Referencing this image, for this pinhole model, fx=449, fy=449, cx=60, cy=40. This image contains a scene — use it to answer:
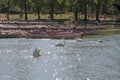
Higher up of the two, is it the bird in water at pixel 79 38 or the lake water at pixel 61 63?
the bird in water at pixel 79 38

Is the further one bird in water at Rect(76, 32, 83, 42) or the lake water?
bird in water at Rect(76, 32, 83, 42)

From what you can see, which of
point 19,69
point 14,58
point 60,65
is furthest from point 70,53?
point 19,69

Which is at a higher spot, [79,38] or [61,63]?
[79,38]

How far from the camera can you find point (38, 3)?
147750 millimetres

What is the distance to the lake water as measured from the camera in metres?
41.6

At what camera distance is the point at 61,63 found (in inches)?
2079

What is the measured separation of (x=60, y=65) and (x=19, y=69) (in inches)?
221

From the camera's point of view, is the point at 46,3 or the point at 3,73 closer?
the point at 3,73

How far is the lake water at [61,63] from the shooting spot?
41.6m

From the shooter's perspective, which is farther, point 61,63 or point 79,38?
point 79,38

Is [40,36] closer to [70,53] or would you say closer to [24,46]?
[24,46]

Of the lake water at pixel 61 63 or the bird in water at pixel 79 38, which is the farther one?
the bird in water at pixel 79 38

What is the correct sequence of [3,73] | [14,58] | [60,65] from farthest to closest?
[14,58], [60,65], [3,73]

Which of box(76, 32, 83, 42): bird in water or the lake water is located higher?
box(76, 32, 83, 42): bird in water
